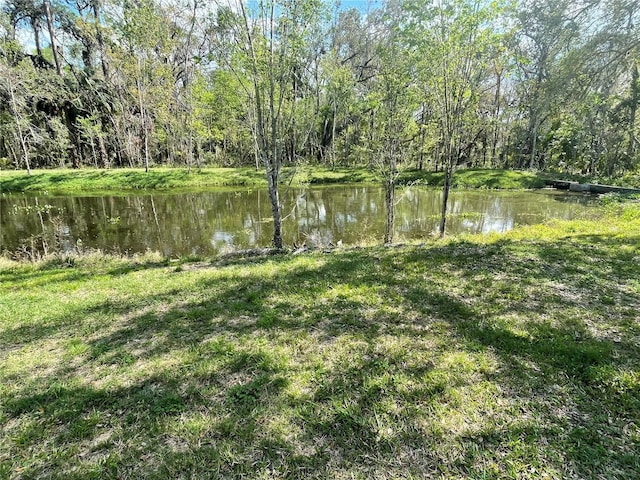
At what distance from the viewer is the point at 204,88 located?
3588 centimetres

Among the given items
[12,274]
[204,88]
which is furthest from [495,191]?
[204,88]

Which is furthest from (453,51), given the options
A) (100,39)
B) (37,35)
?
(37,35)

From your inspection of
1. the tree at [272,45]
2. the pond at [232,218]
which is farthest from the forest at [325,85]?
the pond at [232,218]

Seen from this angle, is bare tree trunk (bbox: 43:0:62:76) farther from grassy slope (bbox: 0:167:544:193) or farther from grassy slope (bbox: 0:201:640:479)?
Result: grassy slope (bbox: 0:201:640:479)

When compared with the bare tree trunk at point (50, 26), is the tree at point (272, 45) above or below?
below

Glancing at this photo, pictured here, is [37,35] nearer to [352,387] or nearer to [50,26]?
[50,26]

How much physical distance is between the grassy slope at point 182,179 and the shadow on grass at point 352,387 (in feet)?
71.5

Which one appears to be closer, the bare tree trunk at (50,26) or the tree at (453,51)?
the tree at (453,51)

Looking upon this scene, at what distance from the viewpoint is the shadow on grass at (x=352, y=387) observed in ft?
8.72

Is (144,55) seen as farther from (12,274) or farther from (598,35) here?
(598,35)

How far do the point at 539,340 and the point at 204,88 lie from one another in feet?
129

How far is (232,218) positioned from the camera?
55.1ft

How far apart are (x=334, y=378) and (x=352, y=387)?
8.9 inches

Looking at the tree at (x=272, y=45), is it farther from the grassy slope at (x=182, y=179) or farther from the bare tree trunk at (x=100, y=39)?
the bare tree trunk at (x=100, y=39)
